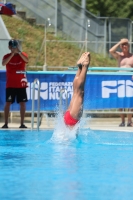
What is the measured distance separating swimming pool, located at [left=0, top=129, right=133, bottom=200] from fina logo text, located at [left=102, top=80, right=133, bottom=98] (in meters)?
2.29

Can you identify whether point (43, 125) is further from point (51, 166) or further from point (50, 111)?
point (51, 166)

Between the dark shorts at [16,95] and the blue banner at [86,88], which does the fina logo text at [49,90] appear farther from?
the dark shorts at [16,95]

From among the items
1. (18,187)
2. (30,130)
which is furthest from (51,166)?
(30,130)

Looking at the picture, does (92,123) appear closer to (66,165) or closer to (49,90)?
(49,90)

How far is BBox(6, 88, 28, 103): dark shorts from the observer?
623 inches

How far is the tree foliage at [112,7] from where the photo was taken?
141 ft

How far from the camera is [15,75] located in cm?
1584

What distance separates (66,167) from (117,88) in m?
7.00

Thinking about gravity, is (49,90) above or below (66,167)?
above

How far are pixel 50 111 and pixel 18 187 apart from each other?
8.34 metres

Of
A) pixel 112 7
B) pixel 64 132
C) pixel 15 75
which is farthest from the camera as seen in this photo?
pixel 112 7

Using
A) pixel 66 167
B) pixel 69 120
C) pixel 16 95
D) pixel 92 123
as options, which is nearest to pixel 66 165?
pixel 66 167

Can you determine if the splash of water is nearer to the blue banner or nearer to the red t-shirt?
the red t-shirt

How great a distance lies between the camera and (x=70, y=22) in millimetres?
28031
